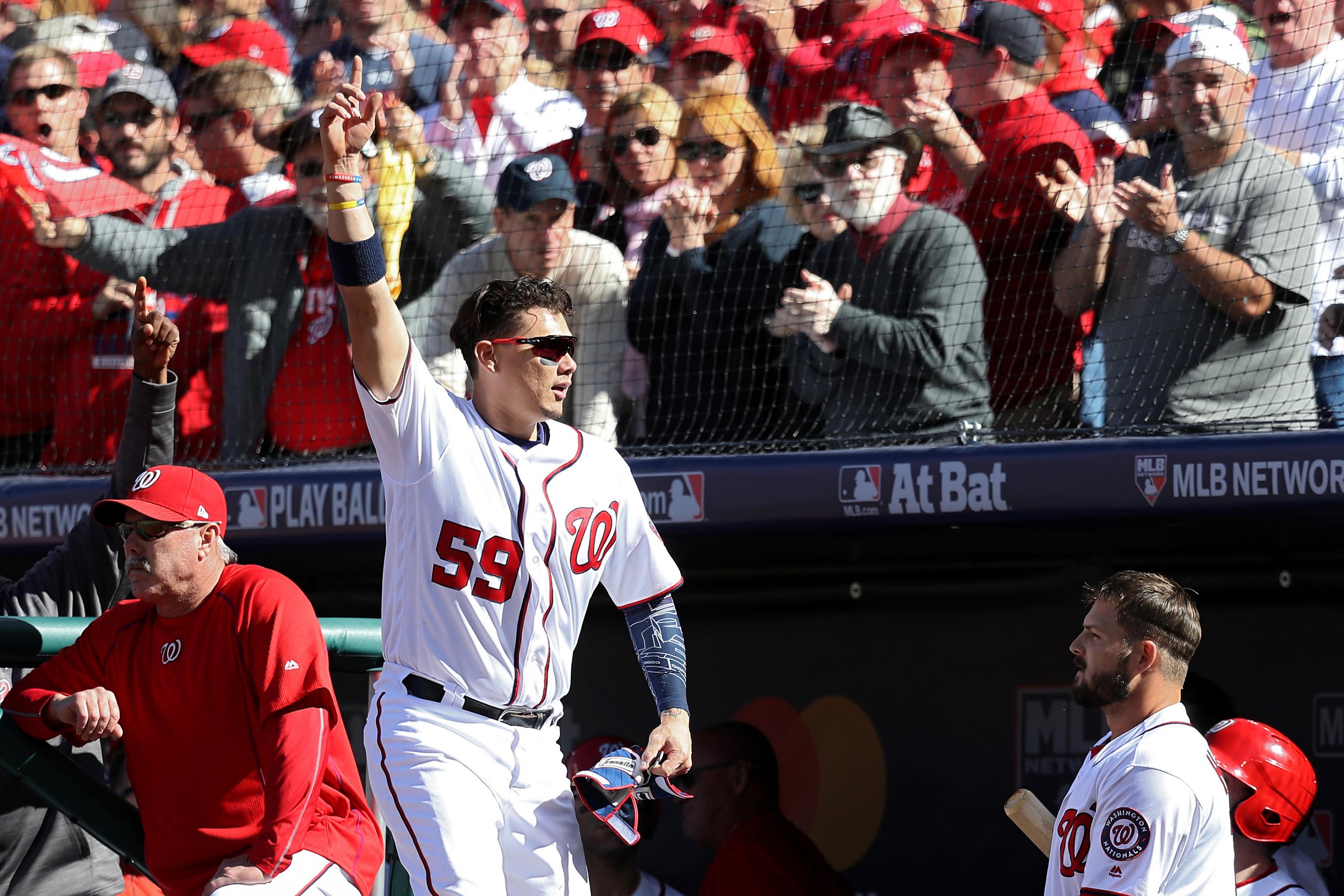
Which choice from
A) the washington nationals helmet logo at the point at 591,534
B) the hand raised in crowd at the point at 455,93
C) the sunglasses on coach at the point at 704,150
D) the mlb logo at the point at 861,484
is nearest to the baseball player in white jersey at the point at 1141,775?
the washington nationals helmet logo at the point at 591,534

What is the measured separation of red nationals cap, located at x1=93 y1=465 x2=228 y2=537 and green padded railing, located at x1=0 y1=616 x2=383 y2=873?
0.62 ft

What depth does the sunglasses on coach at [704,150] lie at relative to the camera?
432 centimetres

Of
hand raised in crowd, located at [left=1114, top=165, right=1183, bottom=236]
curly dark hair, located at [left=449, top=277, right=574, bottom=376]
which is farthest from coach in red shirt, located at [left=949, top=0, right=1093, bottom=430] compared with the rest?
curly dark hair, located at [left=449, top=277, right=574, bottom=376]

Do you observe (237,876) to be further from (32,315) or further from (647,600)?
(32,315)

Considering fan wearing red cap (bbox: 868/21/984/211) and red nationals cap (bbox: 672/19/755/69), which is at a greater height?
red nationals cap (bbox: 672/19/755/69)

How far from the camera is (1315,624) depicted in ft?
12.2

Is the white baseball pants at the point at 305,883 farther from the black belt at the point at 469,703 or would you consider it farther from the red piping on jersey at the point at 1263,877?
the red piping on jersey at the point at 1263,877

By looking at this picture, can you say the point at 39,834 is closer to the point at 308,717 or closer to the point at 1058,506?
the point at 308,717

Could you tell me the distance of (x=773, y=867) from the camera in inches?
163

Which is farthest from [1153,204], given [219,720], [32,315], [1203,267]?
[32,315]

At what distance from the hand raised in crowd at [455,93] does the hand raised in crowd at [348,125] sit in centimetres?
288

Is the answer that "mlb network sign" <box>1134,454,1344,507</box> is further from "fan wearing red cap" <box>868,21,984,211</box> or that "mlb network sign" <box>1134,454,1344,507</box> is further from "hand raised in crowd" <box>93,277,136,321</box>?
"hand raised in crowd" <box>93,277,136,321</box>

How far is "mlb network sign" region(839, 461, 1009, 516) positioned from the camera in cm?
348

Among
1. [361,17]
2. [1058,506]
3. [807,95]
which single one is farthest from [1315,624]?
[361,17]
